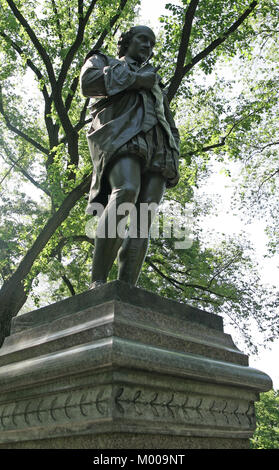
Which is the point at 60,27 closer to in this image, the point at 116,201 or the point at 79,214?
the point at 79,214

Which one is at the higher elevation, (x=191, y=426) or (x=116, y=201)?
(x=116, y=201)

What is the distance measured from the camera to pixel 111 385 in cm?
252

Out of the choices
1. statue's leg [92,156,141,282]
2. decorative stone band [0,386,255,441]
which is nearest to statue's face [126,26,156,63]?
statue's leg [92,156,141,282]

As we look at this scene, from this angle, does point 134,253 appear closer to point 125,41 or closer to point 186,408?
point 186,408

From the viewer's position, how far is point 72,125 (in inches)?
513

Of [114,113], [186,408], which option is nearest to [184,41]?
[114,113]

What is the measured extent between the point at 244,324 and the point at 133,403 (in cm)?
1457

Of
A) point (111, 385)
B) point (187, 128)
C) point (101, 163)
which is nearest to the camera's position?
point (111, 385)

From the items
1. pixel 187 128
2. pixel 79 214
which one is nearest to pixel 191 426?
pixel 79 214

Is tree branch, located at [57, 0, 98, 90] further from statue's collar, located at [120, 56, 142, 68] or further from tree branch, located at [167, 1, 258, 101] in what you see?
statue's collar, located at [120, 56, 142, 68]

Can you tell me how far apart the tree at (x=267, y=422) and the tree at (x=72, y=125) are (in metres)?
10.8

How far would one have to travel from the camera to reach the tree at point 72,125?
11055mm

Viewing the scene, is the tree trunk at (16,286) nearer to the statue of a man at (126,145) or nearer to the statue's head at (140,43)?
the statue of a man at (126,145)

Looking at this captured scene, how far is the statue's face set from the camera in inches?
169
